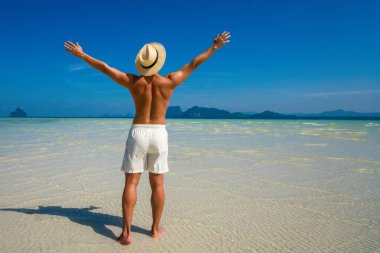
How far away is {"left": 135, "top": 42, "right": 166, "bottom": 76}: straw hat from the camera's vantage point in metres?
3.45

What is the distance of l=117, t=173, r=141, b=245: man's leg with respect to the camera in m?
3.49

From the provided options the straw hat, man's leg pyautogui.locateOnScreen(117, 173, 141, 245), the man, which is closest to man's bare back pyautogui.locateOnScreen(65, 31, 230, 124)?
the man

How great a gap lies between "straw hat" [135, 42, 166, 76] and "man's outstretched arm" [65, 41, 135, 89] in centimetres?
18

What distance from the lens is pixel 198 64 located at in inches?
146

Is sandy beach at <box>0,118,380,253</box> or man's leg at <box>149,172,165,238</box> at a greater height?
man's leg at <box>149,172,165,238</box>

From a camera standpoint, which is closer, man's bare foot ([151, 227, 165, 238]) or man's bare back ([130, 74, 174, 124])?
man's bare back ([130, 74, 174, 124])

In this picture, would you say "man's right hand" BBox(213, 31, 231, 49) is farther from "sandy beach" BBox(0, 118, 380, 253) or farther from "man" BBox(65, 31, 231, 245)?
"sandy beach" BBox(0, 118, 380, 253)

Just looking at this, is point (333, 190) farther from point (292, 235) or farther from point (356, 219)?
point (292, 235)

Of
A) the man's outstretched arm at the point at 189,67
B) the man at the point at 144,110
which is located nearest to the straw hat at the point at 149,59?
the man at the point at 144,110

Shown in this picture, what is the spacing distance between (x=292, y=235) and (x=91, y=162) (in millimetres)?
6317

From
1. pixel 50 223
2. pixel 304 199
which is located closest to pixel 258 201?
pixel 304 199

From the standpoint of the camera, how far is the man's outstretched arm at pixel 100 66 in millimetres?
3445

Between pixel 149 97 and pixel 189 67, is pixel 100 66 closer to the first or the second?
pixel 149 97

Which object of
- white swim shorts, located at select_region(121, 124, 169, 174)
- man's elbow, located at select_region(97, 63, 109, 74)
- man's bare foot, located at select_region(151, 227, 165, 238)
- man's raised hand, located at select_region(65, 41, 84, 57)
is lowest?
man's bare foot, located at select_region(151, 227, 165, 238)
